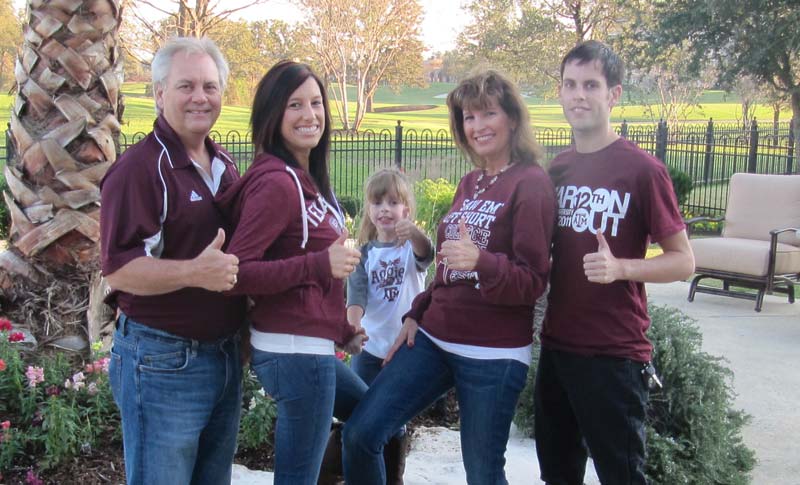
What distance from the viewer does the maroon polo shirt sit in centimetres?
207

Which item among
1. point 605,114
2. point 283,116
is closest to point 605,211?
point 605,114

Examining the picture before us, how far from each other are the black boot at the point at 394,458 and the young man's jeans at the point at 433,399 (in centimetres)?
34

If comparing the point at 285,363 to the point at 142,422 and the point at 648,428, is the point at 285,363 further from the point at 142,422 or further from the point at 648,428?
the point at 648,428

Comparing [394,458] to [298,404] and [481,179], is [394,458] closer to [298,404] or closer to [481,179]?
[298,404]

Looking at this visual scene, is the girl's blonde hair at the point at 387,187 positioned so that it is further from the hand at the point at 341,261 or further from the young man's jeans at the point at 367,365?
the hand at the point at 341,261

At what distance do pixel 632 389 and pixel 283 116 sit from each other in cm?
143

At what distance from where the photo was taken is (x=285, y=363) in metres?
2.32

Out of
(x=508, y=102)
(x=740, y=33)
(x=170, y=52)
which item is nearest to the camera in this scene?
(x=170, y=52)

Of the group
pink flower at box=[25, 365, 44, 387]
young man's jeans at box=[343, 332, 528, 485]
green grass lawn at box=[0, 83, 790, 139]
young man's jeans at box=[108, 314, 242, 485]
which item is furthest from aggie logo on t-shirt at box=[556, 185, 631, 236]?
green grass lawn at box=[0, 83, 790, 139]

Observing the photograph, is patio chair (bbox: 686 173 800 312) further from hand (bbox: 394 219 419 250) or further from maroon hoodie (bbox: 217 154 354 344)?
maroon hoodie (bbox: 217 154 354 344)

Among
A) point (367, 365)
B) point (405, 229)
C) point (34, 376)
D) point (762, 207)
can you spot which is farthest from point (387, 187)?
point (762, 207)

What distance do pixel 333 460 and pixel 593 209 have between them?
154cm

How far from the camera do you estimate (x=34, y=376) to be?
332 cm

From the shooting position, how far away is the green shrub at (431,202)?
657cm
